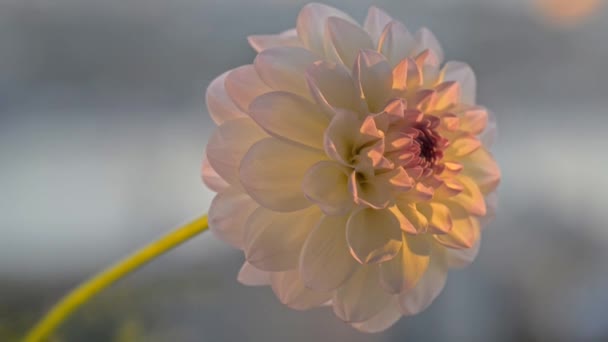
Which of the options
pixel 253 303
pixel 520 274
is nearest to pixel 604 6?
pixel 520 274

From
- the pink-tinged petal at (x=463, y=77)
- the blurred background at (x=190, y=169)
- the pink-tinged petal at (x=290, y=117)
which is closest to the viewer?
the pink-tinged petal at (x=290, y=117)

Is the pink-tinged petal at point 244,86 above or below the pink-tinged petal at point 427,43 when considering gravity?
above

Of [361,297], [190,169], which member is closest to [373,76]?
[361,297]

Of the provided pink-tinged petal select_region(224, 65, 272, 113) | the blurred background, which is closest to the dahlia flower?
pink-tinged petal select_region(224, 65, 272, 113)

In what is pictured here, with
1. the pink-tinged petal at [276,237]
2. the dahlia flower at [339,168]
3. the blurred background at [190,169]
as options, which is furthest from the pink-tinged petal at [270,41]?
the blurred background at [190,169]

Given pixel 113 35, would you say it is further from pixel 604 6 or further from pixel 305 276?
pixel 604 6

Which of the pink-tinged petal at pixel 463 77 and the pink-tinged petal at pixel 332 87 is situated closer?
the pink-tinged petal at pixel 332 87

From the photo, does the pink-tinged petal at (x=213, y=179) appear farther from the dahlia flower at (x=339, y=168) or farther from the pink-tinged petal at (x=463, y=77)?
the pink-tinged petal at (x=463, y=77)
